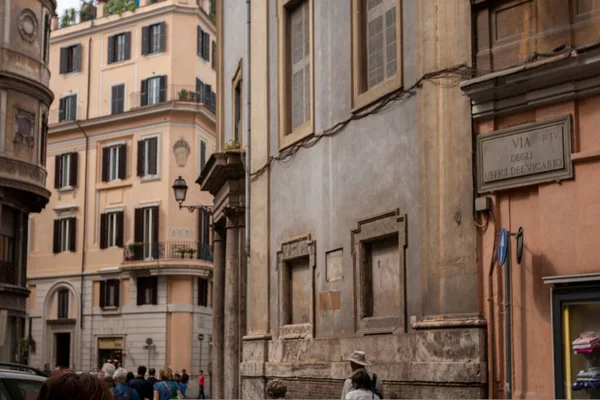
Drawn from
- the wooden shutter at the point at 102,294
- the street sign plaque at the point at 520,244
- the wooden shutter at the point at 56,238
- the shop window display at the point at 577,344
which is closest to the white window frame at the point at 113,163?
the wooden shutter at the point at 56,238

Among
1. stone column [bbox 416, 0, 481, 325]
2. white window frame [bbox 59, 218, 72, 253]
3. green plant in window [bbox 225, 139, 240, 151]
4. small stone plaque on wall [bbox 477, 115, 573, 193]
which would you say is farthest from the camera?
white window frame [bbox 59, 218, 72, 253]

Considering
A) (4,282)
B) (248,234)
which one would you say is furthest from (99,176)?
(248,234)

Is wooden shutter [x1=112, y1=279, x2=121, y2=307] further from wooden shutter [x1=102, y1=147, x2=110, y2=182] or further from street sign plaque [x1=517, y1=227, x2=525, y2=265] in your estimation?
street sign plaque [x1=517, y1=227, x2=525, y2=265]

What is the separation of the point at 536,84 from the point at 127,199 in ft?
139

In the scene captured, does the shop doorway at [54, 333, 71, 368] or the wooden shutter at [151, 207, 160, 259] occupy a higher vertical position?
the wooden shutter at [151, 207, 160, 259]

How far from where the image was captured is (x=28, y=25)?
36.7 m

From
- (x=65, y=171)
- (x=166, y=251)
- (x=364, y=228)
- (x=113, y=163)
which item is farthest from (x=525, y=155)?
(x=65, y=171)

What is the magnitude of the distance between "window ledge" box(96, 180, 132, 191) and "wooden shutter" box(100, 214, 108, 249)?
1.39 metres

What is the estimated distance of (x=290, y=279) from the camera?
678 inches

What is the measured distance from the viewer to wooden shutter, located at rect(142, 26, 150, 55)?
52625 millimetres

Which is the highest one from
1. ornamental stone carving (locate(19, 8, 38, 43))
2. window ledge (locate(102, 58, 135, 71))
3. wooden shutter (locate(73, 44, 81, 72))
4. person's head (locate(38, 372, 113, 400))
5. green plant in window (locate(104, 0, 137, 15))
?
green plant in window (locate(104, 0, 137, 15))

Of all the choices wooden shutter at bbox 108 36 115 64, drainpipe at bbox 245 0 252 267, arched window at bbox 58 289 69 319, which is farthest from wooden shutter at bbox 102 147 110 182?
drainpipe at bbox 245 0 252 267

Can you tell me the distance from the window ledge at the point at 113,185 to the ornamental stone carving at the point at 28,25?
50.2 ft

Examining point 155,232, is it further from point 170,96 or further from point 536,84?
point 536,84
